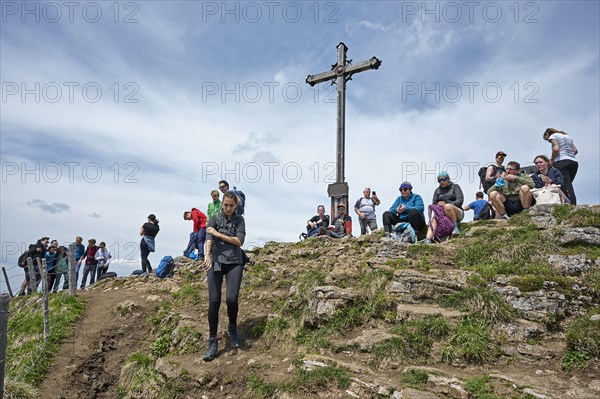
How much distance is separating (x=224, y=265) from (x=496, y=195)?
9027 millimetres

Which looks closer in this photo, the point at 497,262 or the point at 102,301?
the point at 497,262

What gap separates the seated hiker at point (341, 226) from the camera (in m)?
15.2

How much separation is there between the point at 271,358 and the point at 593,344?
512 cm

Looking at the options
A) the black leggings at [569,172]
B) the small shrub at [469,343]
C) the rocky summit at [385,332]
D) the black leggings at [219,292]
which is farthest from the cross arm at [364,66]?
the small shrub at [469,343]

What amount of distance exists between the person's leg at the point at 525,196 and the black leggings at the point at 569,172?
983mm

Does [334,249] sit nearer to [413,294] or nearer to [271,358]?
[413,294]

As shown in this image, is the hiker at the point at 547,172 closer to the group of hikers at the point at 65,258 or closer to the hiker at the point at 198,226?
the hiker at the point at 198,226

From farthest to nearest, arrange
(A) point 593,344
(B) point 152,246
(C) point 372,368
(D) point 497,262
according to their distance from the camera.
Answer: (B) point 152,246, (D) point 497,262, (C) point 372,368, (A) point 593,344

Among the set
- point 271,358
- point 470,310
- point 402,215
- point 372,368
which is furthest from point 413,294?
point 402,215

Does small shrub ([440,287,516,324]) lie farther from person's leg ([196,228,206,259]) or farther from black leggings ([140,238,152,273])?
black leggings ([140,238,152,273])

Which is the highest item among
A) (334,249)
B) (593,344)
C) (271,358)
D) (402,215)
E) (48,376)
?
(402,215)

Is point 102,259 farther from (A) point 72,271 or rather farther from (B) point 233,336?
(B) point 233,336

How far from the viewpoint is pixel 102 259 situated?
17953 mm

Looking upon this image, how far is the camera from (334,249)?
12328mm
